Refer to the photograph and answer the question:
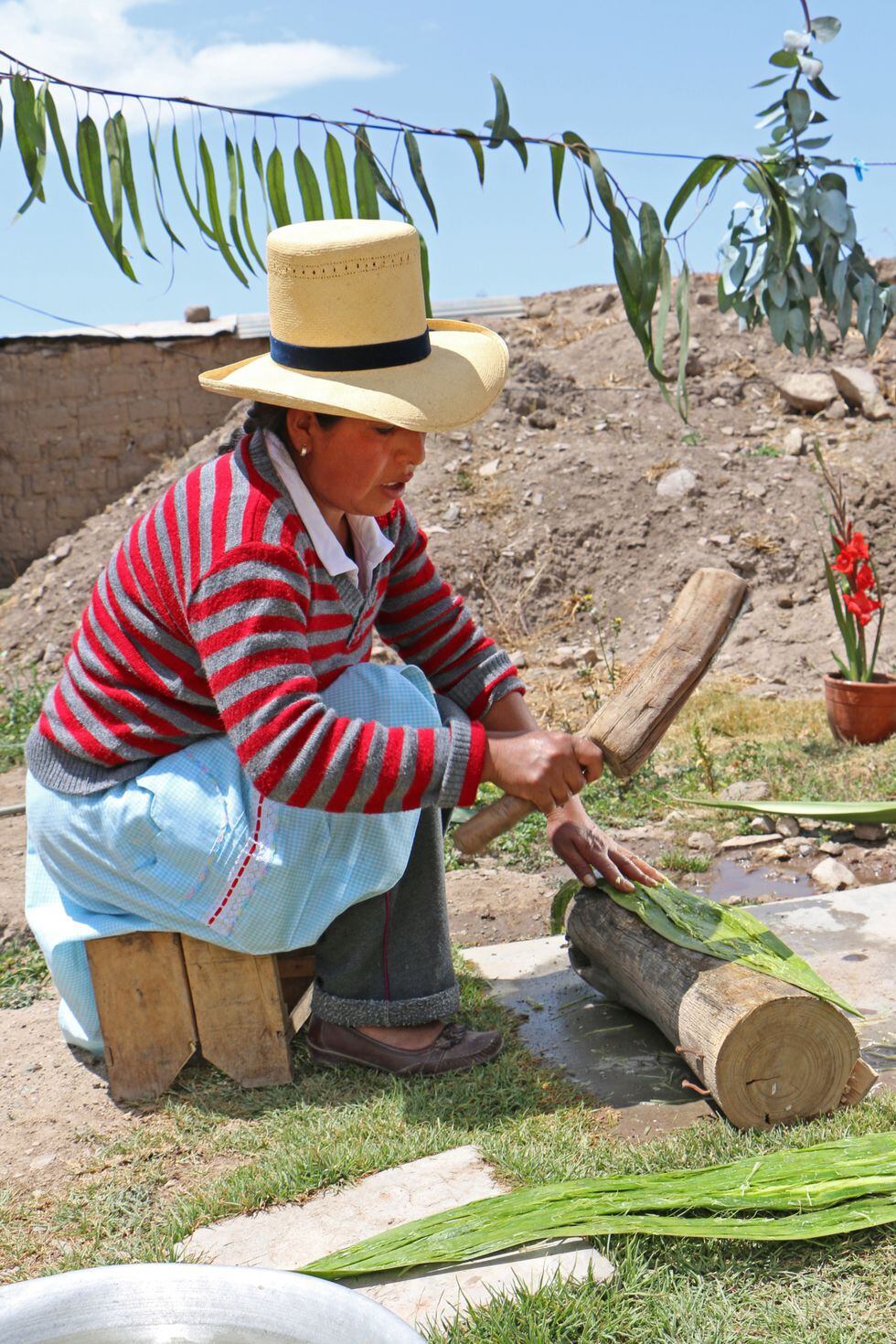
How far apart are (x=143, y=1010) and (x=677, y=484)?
268 inches

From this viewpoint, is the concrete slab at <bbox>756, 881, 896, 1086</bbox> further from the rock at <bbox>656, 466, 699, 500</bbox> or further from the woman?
the rock at <bbox>656, 466, 699, 500</bbox>

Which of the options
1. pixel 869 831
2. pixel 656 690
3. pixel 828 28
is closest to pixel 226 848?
pixel 656 690

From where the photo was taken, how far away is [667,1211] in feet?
6.59

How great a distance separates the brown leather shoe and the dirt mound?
4.19 metres

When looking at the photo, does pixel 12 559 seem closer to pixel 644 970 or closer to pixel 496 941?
pixel 496 941

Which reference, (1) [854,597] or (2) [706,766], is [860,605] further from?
(2) [706,766]

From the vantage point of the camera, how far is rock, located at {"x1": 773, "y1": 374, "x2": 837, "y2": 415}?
32.4 feet

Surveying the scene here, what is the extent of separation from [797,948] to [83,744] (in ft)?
5.79

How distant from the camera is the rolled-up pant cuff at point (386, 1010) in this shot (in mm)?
2658

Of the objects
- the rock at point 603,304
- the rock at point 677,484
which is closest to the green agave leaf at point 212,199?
the rock at point 677,484

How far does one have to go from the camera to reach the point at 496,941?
3600mm

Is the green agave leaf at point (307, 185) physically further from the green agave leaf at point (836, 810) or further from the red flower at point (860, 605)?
the red flower at point (860, 605)

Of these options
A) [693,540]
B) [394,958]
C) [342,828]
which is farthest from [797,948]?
[693,540]

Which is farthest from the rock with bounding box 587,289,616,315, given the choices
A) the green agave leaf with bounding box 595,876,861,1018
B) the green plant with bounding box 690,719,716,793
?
the green agave leaf with bounding box 595,876,861,1018
